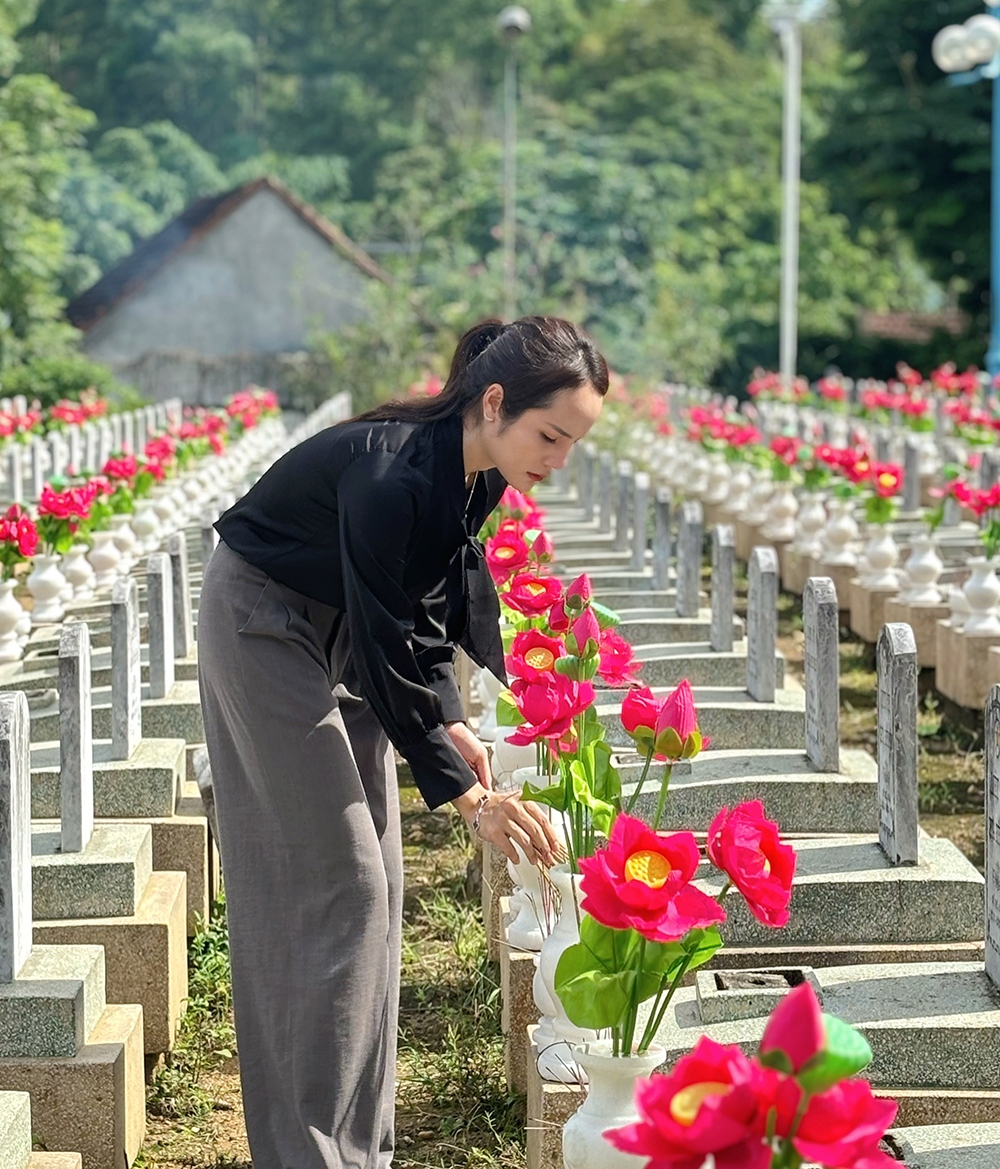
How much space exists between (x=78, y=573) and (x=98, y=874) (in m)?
3.05

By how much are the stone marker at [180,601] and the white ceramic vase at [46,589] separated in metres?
0.77

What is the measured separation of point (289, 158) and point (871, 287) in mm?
16145

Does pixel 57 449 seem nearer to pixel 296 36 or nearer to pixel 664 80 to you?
pixel 664 80

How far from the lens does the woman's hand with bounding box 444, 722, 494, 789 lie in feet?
10.4

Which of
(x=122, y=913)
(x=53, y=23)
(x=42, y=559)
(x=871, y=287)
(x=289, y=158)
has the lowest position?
(x=122, y=913)

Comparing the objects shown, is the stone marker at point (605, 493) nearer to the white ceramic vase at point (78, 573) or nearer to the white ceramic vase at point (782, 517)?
the white ceramic vase at point (782, 517)

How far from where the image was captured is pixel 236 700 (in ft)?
10.1

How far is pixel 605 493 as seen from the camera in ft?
30.9

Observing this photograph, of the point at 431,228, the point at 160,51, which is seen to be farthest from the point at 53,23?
the point at 431,228

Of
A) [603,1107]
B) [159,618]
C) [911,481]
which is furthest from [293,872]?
[911,481]

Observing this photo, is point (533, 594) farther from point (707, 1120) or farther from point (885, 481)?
point (885, 481)

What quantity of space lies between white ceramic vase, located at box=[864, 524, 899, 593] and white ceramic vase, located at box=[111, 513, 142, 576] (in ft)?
9.93

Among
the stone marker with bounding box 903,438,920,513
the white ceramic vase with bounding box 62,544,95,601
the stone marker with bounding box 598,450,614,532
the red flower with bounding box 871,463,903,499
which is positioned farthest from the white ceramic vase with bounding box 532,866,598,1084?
the stone marker with bounding box 903,438,920,513

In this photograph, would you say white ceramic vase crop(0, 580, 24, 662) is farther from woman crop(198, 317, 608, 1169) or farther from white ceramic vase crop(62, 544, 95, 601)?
woman crop(198, 317, 608, 1169)
